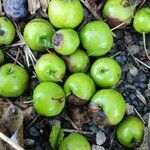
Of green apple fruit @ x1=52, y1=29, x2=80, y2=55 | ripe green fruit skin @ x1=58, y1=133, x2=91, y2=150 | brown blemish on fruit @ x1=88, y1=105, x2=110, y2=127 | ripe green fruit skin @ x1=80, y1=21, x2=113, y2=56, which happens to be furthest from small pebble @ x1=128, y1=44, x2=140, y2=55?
ripe green fruit skin @ x1=58, y1=133, x2=91, y2=150

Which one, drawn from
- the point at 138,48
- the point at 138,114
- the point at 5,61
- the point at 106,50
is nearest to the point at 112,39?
the point at 106,50

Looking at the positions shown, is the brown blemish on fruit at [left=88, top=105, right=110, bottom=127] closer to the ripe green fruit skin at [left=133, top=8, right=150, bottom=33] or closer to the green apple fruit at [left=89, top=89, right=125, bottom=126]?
the green apple fruit at [left=89, top=89, right=125, bottom=126]

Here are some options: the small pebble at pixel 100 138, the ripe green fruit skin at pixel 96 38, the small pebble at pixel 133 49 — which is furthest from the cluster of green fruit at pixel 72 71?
the small pebble at pixel 133 49

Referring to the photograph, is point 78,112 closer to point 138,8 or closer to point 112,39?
point 112,39

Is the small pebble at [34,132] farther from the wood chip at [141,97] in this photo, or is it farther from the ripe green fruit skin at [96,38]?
the wood chip at [141,97]

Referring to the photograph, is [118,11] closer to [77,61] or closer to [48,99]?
[77,61]

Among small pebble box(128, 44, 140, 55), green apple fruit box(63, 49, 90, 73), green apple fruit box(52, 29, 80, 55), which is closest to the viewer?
green apple fruit box(52, 29, 80, 55)

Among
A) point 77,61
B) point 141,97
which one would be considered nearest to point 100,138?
point 141,97
